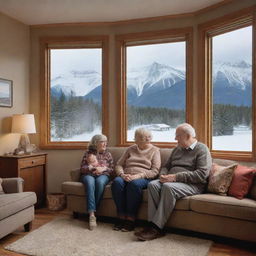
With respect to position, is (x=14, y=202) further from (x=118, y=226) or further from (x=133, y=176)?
(x=133, y=176)

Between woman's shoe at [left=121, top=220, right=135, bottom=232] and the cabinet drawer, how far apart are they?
5.11ft

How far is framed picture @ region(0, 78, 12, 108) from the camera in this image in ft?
13.4

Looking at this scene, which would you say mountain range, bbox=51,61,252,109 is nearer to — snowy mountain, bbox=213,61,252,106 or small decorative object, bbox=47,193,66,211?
snowy mountain, bbox=213,61,252,106

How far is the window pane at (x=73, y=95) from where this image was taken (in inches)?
182

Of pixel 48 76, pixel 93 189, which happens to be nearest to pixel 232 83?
pixel 93 189

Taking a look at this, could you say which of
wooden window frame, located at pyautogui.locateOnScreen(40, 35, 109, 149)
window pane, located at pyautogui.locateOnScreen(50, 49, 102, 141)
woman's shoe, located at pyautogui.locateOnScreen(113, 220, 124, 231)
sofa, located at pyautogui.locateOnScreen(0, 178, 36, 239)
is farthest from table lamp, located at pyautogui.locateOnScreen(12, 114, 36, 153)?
Result: woman's shoe, located at pyautogui.locateOnScreen(113, 220, 124, 231)

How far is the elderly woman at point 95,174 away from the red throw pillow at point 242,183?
1.44 m

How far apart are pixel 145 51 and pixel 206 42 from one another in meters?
0.92

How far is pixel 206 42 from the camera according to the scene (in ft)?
13.1

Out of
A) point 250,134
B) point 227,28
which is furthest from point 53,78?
point 250,134

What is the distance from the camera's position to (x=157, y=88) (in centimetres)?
442

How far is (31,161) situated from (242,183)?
2.66 meters

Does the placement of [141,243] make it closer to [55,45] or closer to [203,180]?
[203,180]

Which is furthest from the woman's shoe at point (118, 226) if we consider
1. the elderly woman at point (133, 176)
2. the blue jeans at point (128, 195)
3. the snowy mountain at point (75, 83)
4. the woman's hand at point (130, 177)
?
the snowy mountain at point (75, 83)
